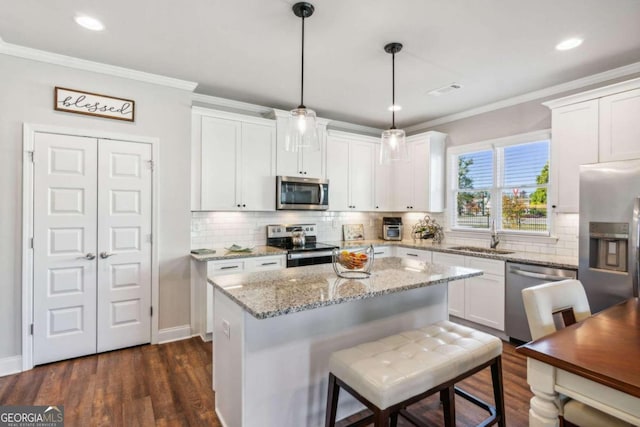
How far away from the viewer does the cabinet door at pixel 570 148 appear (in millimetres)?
3051

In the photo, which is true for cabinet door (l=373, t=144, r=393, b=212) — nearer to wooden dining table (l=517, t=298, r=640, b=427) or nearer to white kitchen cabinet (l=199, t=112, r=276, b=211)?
white kitchen cabinet (l=199, t=112, r=276, b=211)

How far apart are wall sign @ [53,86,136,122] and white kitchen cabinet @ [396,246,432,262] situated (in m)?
3.64

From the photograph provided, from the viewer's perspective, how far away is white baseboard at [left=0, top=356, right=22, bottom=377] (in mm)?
2727

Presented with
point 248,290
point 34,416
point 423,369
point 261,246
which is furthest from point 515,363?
point 34,416

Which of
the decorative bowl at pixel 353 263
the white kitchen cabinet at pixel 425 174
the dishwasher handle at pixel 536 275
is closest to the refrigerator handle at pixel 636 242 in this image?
the dishwasher handle at pixel 536 275

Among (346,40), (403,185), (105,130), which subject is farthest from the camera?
(403,185)

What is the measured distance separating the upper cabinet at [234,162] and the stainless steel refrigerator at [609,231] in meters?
3.20

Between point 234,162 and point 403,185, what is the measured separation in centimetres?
262

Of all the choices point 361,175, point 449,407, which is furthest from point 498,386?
point 361,175

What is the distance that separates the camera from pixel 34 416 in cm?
220

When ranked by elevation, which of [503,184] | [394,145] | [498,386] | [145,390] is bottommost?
[145,390]

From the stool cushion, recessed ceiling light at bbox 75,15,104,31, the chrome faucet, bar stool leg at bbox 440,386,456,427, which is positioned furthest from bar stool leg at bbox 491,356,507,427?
recessed ceiling light at bbox 75,15,104,31

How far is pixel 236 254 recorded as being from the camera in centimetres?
353

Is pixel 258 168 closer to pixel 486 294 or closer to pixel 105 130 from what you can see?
pixel 105 130
